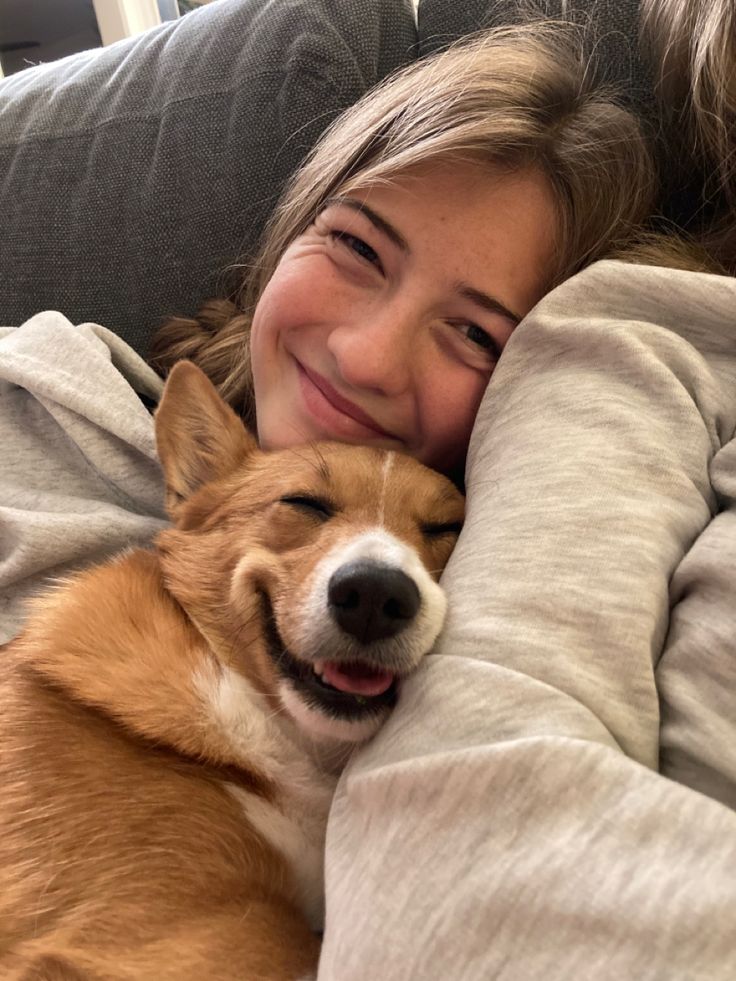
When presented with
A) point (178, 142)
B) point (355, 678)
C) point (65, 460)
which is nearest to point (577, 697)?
point (355, 678)

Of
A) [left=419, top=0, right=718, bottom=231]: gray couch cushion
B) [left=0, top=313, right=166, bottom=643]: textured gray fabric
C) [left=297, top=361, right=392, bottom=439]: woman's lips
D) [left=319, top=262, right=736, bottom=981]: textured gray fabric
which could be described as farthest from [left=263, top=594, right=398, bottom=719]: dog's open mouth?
[left=419, top=0, right=718, bottom=231]: gray couch cushion

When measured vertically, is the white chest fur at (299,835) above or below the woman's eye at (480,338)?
below

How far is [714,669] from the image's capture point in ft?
2.55

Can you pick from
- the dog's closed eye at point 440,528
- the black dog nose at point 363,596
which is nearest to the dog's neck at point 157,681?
the black dog nose at point 363,596

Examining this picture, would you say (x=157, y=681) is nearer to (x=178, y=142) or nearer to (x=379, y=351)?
(x=379, y=351)

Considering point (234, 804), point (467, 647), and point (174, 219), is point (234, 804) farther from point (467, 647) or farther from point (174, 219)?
point (174, 219)

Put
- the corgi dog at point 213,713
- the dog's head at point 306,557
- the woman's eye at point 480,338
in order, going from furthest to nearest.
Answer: the woman's eye at point 480,338, the dog's head at point 306,557, the corgi dog at point 213,713

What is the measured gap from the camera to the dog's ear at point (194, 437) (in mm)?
1445

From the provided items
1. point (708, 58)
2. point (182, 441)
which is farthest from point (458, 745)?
point (708, 58)

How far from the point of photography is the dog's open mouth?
1039 millimetres

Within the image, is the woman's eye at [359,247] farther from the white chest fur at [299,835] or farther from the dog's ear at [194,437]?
the white chest fur at [299,835]

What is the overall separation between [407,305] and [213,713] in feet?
2.33

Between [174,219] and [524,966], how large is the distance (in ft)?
5.71

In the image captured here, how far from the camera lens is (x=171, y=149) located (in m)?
1.90
